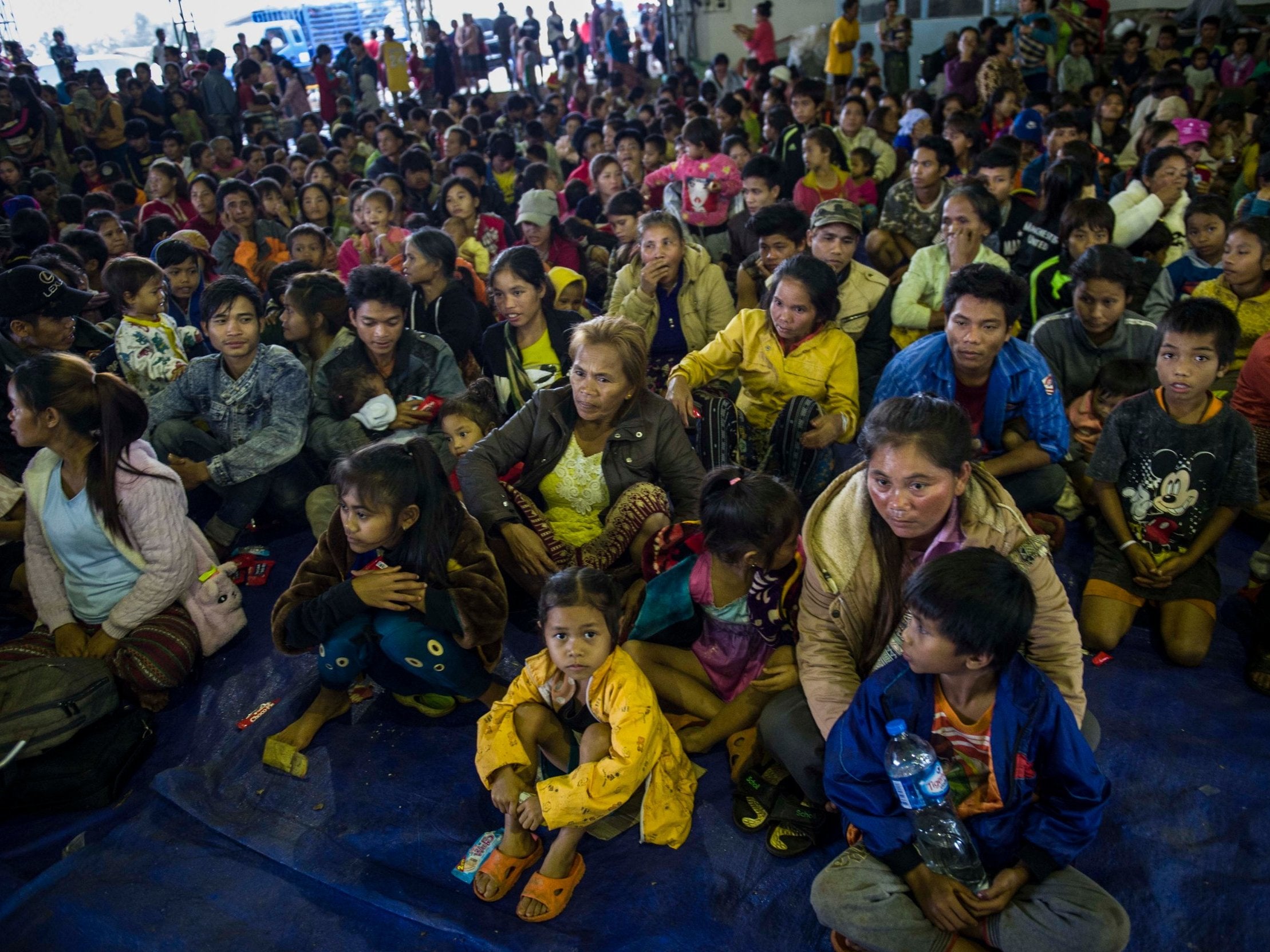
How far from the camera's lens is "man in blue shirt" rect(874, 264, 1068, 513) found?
2713 millimetres

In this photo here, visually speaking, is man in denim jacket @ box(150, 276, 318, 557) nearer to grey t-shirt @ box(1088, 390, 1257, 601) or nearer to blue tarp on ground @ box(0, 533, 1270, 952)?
blue tarp on ground @ box(0, 533, 1270, 952)

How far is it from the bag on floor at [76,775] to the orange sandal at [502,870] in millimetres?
1120

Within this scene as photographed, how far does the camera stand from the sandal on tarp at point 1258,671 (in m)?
2.43

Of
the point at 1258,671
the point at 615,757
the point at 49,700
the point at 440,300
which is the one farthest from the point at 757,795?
the point at 440,300

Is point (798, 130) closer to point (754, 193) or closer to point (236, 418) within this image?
point (754, 193)

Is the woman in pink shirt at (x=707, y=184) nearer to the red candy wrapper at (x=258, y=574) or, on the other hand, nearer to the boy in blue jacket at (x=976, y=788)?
the red candy wrapper at (x=258, y=574)

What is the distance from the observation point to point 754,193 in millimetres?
4844

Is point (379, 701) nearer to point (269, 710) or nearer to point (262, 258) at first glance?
point (269, 710)

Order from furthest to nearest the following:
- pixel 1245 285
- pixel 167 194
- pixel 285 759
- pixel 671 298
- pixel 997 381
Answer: pixel 167 194, pixel 671 298, pixel 1245 285, pixel 997 381, pixel 285 759

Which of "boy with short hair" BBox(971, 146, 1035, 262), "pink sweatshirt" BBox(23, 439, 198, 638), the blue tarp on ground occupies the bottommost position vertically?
the blue tarp on ground

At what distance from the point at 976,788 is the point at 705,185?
4.55 m

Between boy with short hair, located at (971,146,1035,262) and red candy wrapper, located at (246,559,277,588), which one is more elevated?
boy with short hair, located at (971,146,1035,262)

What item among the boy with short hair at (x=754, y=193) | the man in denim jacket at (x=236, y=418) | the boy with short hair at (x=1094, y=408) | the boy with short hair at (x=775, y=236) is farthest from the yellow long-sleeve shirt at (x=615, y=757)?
the boy with short hair at (x=754, y=193)

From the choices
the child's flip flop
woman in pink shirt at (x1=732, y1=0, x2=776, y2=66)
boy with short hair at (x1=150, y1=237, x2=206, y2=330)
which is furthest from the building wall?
the child's flip flop
